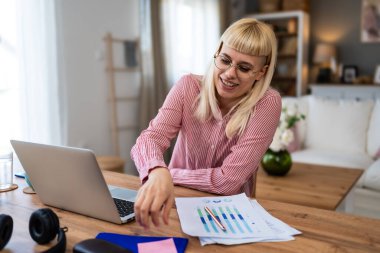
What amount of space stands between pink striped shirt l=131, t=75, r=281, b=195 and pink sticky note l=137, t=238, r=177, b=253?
262mm

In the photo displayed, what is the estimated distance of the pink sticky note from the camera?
78cm

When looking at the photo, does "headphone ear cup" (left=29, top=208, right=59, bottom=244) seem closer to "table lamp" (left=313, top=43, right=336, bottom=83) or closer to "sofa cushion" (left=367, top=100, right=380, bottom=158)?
"sofa cushion" (left=367, top=100, right=380, bottom=158)

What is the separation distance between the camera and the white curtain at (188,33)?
161 inches

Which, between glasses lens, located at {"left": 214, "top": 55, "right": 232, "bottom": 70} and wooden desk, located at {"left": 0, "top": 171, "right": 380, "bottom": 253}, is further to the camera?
glasses lens, located at {"left": 214, "top": 55, "right": 232, "bottom": 70}

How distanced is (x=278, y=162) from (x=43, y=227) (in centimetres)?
168

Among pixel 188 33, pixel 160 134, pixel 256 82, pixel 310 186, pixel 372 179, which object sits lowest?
pixel 372 179

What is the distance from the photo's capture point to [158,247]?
799 mm

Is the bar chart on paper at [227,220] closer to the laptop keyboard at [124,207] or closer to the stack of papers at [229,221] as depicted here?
the stack of papers at [229,221]

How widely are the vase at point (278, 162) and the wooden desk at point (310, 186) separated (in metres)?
0.04

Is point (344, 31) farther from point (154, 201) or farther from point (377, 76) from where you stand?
point (154, 201)

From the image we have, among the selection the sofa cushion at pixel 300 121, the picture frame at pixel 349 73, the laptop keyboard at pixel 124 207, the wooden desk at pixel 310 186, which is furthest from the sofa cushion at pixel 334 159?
the picture frame at pixel 349 73

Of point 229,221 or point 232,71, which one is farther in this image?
point 232,71

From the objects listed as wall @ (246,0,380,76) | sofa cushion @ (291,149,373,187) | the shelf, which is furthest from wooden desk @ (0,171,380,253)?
wall @ (246,0,380,76)

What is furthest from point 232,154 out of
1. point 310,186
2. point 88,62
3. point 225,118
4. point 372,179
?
point 88,62
